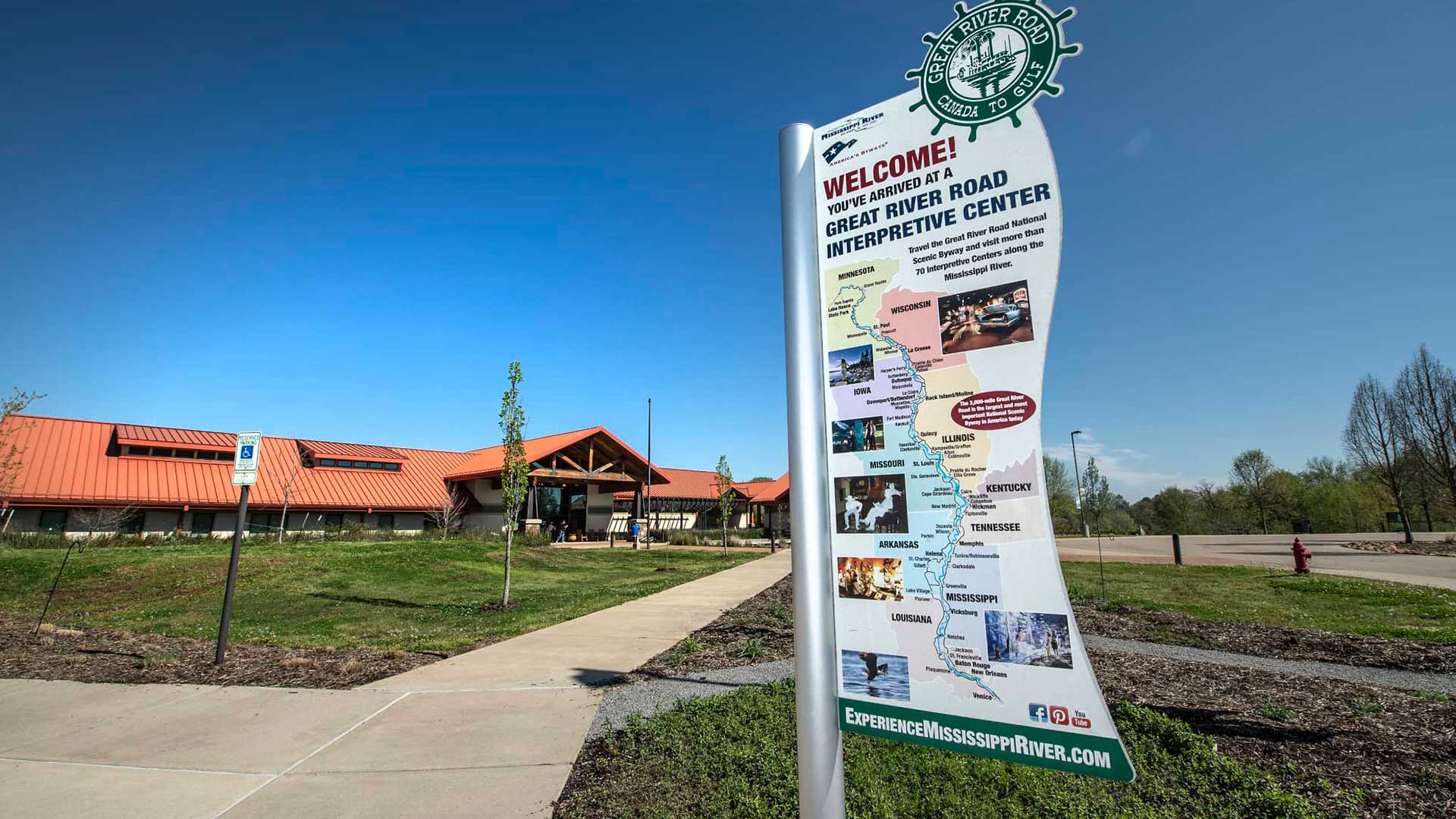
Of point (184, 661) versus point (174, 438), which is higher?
point (174, 438)

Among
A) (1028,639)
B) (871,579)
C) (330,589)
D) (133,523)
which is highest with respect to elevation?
(133,523)

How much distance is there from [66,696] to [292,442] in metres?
32.7

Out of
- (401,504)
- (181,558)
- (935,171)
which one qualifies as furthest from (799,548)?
(401,504)

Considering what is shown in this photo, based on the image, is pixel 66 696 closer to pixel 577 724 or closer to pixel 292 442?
pixel 577 724

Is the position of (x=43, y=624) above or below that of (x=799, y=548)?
below

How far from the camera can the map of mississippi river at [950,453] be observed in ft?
6.81

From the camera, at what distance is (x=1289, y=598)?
12.5 meters

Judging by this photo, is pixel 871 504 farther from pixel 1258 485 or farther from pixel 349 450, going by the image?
pixel 1258 485

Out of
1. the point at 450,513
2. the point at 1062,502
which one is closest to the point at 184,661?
the point at 450,513

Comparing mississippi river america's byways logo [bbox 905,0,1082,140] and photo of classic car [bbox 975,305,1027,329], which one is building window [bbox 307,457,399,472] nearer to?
mississippi river america's byways logo [bbox 905,0,1082,140]

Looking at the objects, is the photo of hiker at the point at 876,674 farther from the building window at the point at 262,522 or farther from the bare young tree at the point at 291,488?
the building window at the point at 262,522

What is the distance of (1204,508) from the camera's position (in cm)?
6938

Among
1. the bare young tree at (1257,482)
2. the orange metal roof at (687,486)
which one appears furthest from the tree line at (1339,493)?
the orange metal roof at (687,486)

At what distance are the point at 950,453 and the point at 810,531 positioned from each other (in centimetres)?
62
